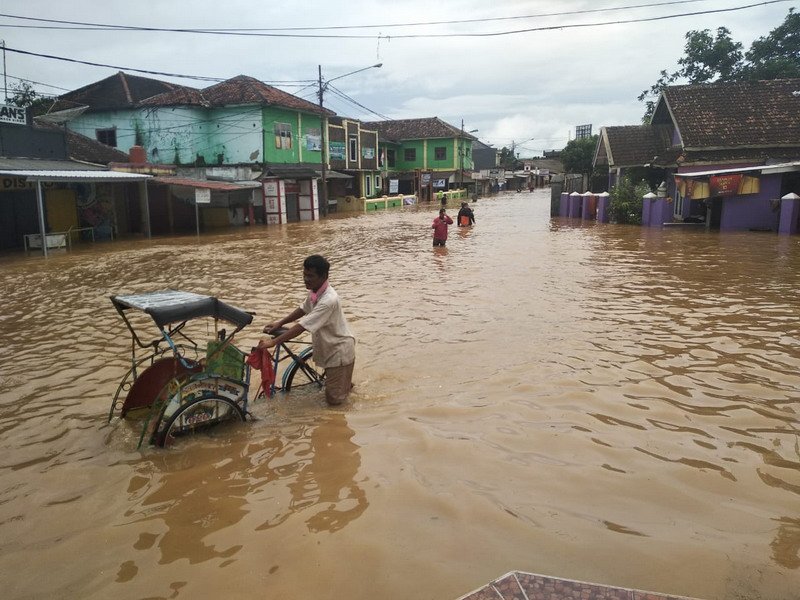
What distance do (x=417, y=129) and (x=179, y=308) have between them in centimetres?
5884

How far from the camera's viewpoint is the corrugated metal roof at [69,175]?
1780 centimetres

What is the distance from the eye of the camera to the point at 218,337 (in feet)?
17.7

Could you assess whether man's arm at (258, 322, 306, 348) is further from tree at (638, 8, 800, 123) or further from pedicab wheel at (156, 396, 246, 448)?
tree at (638, 8, 800, 123)

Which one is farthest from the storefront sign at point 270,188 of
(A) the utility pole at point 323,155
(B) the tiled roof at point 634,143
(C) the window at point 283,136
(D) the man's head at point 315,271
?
(D) the man's head at point 315,271

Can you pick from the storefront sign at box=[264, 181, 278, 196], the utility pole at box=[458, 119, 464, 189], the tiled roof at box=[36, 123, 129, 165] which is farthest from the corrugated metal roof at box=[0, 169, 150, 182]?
the utility pole at box=[458, 119, 464, 189]

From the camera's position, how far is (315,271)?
5262 millimetres

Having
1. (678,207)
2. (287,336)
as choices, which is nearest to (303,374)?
(287,336)

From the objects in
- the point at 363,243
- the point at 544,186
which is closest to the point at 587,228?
the point at 363,243

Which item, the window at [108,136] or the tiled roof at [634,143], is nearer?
the tiled roof at [634,143]

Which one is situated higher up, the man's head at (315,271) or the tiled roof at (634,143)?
the tiled roof at (634,143)

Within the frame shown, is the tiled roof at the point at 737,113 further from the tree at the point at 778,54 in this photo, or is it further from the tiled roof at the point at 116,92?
the tiled roof at the point at 116,92

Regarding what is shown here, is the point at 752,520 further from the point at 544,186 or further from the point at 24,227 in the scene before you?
the point at 544,186

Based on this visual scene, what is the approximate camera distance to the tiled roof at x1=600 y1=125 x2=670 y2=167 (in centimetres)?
3012

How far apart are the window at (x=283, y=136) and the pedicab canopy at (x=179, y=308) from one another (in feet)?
93.5
